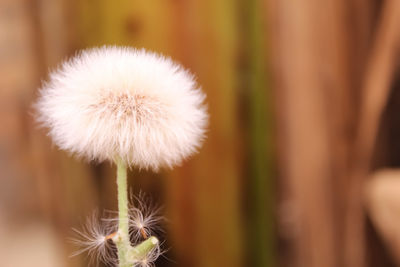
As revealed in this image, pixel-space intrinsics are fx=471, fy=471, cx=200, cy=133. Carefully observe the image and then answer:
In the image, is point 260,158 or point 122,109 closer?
point 122,109

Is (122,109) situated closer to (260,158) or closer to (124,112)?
(124,112)

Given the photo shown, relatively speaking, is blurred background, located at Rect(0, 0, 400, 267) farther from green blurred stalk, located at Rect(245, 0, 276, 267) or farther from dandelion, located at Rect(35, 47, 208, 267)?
dandelion, located at Rect(35, 47, 208, 267)

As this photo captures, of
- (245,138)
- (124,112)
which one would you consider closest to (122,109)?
(124,112)

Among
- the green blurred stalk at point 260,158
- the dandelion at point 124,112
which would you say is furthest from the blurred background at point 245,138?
the dandelion at point 124,112

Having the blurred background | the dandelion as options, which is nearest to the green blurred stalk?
the blurred background

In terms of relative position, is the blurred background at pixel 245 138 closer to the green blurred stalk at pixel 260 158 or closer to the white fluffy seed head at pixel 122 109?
the green blurred stalk at pixel 260 158

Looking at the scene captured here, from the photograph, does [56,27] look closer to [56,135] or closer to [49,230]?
[49,230]
